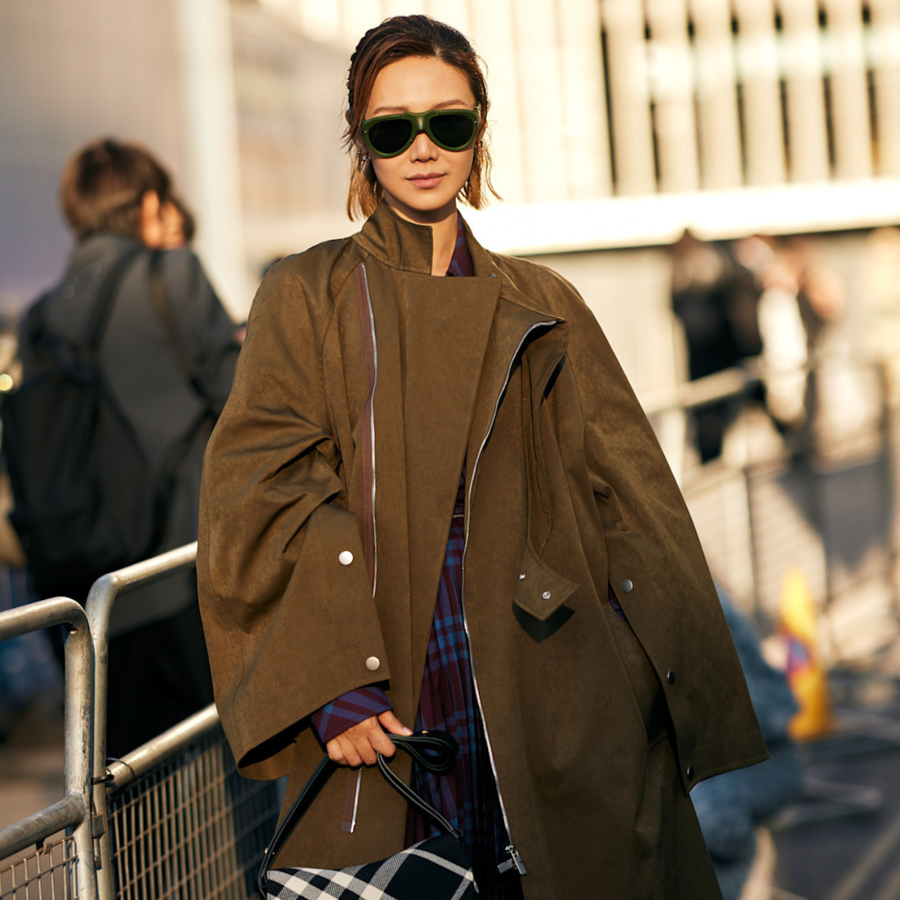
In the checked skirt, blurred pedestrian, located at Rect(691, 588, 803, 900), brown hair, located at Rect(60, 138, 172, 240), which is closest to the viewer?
the checked skirt

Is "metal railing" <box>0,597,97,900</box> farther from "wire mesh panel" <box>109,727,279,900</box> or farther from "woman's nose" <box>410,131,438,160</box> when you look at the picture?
"woman's nose" <box>410,131,438,160</box>

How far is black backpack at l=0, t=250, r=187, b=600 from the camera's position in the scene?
3.24 m

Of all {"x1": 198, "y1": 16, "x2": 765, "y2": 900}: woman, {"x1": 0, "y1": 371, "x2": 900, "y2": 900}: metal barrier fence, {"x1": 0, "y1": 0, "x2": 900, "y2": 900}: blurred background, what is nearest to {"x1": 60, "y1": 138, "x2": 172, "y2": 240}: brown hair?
{"x1": 0, "y1": 0, "x2": 900, "y2": 900}: blurred background

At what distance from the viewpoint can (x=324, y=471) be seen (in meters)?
1.86

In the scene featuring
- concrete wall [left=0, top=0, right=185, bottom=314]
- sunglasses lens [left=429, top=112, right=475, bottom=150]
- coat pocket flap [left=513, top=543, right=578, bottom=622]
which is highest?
concrete wall [left=0, top=0, right=185, bottom=314]

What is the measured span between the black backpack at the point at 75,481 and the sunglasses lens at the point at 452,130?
163cm

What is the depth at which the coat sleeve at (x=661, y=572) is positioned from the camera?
2.04 metres

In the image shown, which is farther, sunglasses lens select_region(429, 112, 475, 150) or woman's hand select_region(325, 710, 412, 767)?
sunglasses lens select_region(429, 112, 475, 150)

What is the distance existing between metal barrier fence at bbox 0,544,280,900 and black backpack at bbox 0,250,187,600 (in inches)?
36.3

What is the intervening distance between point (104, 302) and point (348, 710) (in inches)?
79.3

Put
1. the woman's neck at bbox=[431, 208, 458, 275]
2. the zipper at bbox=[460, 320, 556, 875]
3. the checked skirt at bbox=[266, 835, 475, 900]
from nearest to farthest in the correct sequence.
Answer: the checked skirt at bbox=[266, 835, 475, 900] < the zipper at bbox=[460, 320, 556, 875] < the woman's neck at bbox=[431, 208, 458, 275]

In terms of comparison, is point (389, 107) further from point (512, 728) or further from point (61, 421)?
point (61, 421)

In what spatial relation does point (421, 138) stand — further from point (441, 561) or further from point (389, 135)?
point (441, 561)

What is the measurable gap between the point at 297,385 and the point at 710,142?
54.9 metres
